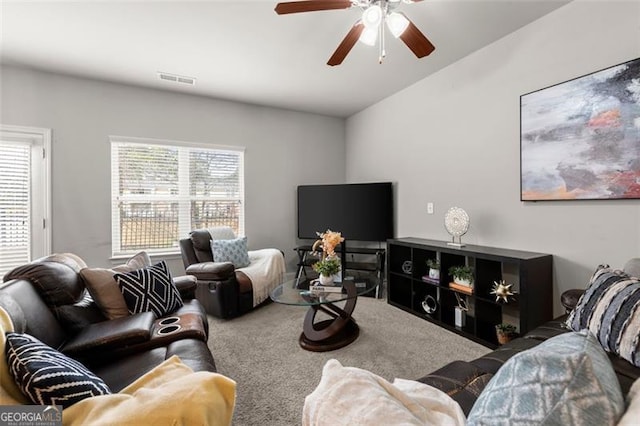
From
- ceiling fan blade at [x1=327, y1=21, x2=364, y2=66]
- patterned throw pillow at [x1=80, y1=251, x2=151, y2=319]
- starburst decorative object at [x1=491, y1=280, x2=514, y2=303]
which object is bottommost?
starburst decorative object at [x1=491, y1=280, x2=514, y2=303]

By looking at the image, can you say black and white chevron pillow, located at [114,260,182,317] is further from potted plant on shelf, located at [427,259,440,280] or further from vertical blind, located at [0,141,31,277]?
Result: potted plant on shelf, located at [427,259,440,280]

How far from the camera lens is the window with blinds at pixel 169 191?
12.3 feet

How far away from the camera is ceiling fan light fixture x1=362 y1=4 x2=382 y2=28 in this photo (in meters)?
1.75

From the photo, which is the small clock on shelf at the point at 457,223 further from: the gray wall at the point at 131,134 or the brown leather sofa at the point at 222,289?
the gray wall at the point at 131,134

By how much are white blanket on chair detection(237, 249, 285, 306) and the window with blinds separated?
2.54 feet

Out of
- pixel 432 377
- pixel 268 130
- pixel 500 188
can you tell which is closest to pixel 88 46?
pixel 268 130

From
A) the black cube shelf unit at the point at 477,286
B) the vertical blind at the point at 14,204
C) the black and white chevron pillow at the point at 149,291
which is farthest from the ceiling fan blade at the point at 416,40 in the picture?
the vertical blind at the point at 14,204

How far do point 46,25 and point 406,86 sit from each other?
365 cm

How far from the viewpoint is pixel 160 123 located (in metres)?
3.86

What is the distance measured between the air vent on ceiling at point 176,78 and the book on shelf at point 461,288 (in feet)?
12.1

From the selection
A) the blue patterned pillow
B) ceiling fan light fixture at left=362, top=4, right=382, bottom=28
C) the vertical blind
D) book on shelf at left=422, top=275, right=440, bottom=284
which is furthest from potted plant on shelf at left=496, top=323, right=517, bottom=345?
the vertical blind

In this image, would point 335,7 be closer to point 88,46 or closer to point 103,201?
point 88,46

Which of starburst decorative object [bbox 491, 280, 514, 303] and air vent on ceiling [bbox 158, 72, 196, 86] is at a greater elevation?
air vent on ceiling [bbox 158, 72, 196, 86]

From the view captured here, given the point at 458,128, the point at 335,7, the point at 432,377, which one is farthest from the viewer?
the point at 458,128
